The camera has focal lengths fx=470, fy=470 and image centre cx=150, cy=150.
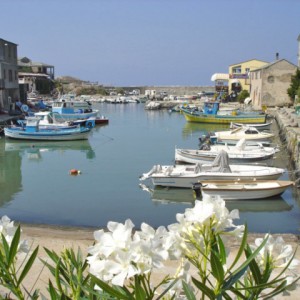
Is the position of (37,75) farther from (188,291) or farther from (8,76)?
(188,291)

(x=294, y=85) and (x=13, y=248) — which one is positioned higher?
(x=294, y=85)

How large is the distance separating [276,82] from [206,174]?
3773 cm

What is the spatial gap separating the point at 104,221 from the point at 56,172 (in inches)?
325

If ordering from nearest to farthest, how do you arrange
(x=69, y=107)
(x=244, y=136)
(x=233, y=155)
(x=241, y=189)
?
1. (x=241, y=189)
2. (x=233, y=155)
3. (x=244, y=136)
4. (x=69, y=107)

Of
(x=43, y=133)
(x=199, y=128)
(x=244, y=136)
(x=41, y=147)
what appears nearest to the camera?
(x=244, y=136)

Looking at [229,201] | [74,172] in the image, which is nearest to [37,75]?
[74,172]

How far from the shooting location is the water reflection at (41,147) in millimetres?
26531

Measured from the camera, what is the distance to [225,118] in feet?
137

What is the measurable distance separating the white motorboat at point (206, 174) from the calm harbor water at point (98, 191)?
1.16 feet

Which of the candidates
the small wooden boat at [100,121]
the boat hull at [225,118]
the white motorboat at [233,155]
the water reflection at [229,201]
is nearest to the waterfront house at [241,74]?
the boat hull at [225,118]

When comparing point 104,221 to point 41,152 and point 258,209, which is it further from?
point 41,152

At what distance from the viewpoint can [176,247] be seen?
7.61 ft

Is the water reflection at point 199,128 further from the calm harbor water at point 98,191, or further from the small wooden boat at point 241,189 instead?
the small wooden boat at point 241,189

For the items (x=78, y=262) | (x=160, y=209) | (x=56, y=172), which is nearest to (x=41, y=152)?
(x=56, y=172)
